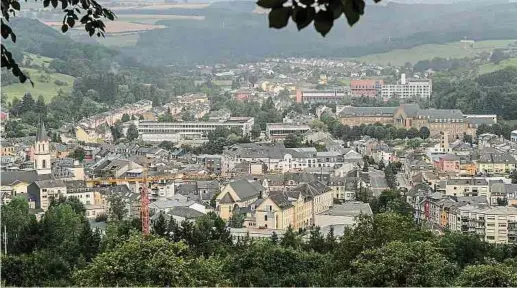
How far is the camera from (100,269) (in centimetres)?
451

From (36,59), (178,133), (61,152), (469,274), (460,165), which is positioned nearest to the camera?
(469,274)

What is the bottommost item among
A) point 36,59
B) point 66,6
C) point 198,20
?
point 66,6

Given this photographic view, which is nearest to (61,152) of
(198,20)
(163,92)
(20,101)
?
(20,101)

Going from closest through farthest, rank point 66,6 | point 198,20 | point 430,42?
point 66,6 < point 430,42 < point 198,20

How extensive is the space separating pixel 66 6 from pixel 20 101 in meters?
21.6

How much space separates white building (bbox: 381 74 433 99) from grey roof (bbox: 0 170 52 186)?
17.4 m

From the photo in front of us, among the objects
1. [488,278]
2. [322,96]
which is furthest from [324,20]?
[322,96]

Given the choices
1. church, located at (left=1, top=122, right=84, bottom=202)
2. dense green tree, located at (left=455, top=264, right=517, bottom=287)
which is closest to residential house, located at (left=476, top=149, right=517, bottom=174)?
church, located at (left=1, top=122, right=84, bottom=202)

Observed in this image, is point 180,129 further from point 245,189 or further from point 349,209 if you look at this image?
point 349,209

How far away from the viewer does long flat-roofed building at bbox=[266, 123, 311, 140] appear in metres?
20.8

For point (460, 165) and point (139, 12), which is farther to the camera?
point (139, 12)

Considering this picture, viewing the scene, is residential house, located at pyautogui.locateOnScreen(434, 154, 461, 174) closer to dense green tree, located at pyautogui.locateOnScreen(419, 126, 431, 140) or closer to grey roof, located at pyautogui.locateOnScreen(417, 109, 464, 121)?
dense green tree, located at pyautogui.locateOnScreen(419, 126, 431, 140)

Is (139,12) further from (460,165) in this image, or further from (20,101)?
(460,165)

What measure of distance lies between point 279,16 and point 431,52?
37.2 m
